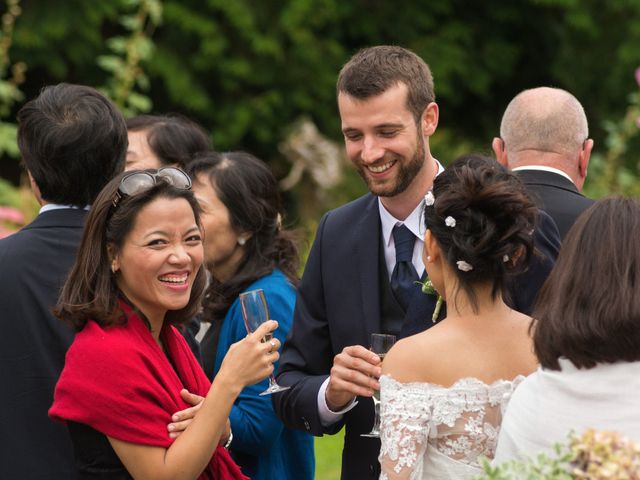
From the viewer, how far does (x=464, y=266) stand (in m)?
3.59

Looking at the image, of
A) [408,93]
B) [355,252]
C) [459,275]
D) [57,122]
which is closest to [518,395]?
[459,275]

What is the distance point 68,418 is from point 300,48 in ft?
41.7

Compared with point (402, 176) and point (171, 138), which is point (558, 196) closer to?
point (402, 176)

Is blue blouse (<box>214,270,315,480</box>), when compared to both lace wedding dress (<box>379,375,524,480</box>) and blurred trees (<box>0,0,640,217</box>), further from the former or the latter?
blurred trees (<box>0,0,640,217</box>)

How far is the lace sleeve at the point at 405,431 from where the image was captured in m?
3.44

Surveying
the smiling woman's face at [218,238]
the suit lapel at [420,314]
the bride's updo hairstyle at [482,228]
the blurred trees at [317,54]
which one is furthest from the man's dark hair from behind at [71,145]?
the blurred trees at [317,54]

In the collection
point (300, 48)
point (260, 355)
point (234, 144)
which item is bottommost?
point (260, 355)

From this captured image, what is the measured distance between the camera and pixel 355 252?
445 centimetres

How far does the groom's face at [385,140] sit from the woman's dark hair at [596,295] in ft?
3.79

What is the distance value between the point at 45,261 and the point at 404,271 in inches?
52.9

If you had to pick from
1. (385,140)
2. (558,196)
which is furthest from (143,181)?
(558,196)

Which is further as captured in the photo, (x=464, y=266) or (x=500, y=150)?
(x=500, y=150)

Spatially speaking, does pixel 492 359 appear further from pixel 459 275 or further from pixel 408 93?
pixel 408 93

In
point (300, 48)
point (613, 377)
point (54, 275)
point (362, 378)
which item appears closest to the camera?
point (613, 377)
